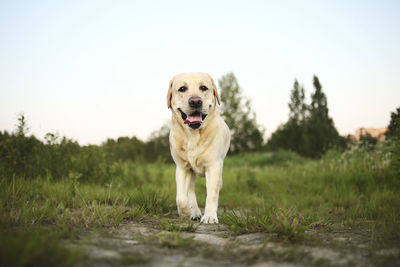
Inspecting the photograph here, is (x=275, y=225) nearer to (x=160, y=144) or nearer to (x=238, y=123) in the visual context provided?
(x=160, y=144)

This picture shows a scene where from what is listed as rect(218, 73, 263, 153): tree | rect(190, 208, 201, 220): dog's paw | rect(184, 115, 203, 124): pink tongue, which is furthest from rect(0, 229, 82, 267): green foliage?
rect(218, 73, 263, 153): tree

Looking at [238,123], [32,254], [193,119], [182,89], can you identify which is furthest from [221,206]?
[238,123]

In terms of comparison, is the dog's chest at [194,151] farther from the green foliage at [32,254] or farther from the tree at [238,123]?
the tree at [238,123]

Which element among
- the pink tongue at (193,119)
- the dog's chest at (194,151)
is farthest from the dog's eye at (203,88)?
the dog's chest at (194,151)

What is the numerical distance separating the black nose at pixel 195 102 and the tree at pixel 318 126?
1140 inches

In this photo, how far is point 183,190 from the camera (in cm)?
388

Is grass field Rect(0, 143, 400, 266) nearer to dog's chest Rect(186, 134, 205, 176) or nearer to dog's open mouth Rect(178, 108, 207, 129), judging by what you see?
dog's chest Rect(186, 134, 205, 176)

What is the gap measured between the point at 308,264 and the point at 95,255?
1.16m

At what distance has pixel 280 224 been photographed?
2273mm

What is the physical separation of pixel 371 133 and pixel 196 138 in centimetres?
1046

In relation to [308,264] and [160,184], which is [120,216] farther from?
[160,184]

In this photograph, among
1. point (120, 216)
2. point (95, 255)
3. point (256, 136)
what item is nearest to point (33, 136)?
point (120, 216)

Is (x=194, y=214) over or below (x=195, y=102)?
below

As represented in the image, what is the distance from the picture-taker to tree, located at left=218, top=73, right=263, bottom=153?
105 feet
